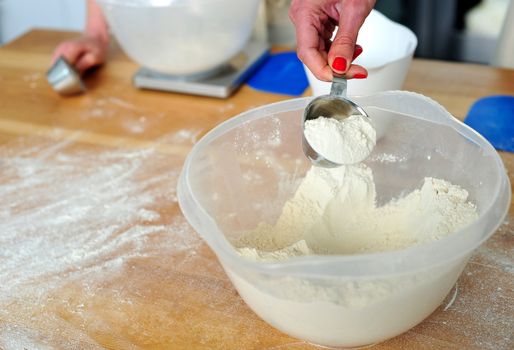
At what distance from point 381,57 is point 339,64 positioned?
0.31 m

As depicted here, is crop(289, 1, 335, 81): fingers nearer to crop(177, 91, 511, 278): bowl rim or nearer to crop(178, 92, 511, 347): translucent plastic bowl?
crop(178, 92, 511, 347): translucent plastic bowl

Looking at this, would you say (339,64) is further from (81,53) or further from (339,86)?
(81,53)

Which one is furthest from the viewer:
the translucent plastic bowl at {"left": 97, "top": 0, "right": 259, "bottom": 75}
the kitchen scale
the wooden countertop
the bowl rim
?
the kitchen scale

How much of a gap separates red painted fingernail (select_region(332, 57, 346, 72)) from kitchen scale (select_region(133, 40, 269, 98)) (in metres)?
0.45

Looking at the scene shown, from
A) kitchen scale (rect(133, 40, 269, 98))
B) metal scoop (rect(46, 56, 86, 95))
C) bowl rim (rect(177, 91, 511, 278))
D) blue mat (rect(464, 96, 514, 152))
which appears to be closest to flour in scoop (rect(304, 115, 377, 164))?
bowl rim (rect(177, 91, 511, 278))

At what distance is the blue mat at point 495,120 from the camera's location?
0.95m

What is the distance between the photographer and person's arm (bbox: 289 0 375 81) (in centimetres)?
72

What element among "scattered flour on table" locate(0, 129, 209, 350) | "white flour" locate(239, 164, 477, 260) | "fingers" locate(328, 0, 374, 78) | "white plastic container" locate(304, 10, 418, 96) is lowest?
"scattered flour on table" locate(0, 129, 209, 350)

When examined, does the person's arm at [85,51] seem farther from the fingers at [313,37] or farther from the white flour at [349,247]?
the white flour at [349,247]

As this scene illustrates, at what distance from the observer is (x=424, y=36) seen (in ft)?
5.97

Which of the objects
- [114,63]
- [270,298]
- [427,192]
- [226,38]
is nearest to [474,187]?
[427,192]

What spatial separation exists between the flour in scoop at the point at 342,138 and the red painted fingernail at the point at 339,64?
7 cm

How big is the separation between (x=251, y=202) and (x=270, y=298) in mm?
251

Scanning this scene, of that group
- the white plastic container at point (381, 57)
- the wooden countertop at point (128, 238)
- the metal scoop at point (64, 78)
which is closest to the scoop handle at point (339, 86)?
the white plastic container at point (381, 57)
